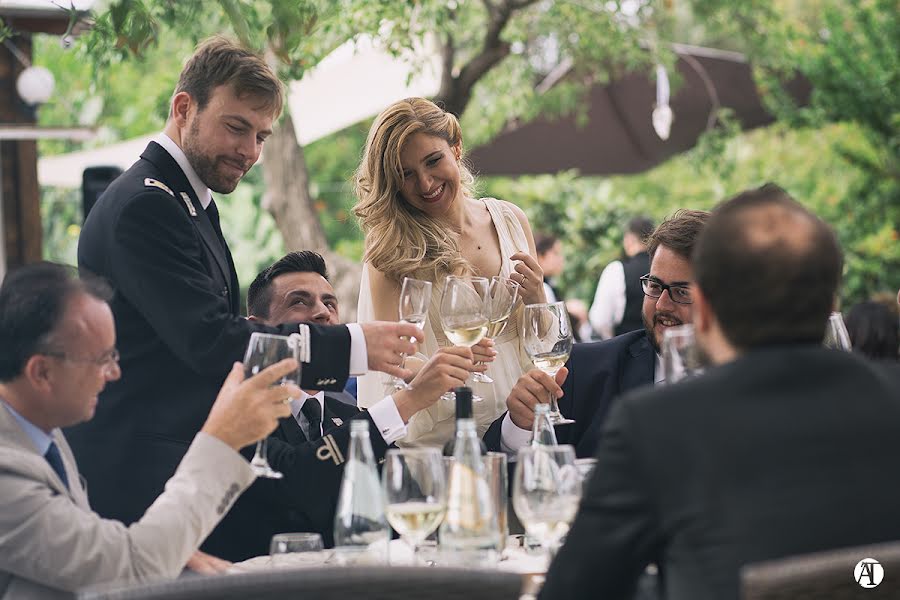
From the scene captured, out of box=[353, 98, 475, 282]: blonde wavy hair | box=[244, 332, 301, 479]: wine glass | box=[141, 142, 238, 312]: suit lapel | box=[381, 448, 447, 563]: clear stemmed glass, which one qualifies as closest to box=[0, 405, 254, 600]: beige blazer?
box=[244, 332, 301, 479]: wine glass

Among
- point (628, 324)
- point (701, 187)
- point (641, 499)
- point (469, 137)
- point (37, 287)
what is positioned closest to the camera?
point (641, 499)

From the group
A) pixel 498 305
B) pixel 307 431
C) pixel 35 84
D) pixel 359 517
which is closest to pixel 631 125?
pixel 35 84

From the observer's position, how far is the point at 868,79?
9531 millimetres

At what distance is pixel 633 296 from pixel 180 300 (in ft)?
→ 17.7

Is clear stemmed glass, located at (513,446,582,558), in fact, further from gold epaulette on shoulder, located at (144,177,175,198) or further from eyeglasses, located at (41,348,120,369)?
gold epaulette on shoulder, located at (144,177,175,198)

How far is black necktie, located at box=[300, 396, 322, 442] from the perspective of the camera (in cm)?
396

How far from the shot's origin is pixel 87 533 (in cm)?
218

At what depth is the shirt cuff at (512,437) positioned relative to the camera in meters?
→ 3.62

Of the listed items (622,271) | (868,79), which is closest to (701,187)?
(868,79)

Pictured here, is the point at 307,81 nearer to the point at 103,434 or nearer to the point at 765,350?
the point at 103,434

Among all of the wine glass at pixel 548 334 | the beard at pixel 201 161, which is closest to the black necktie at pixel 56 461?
the beard at pixel 201 161

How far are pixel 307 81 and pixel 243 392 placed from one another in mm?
6336

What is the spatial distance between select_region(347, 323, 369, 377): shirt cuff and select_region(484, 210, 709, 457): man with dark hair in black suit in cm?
57
